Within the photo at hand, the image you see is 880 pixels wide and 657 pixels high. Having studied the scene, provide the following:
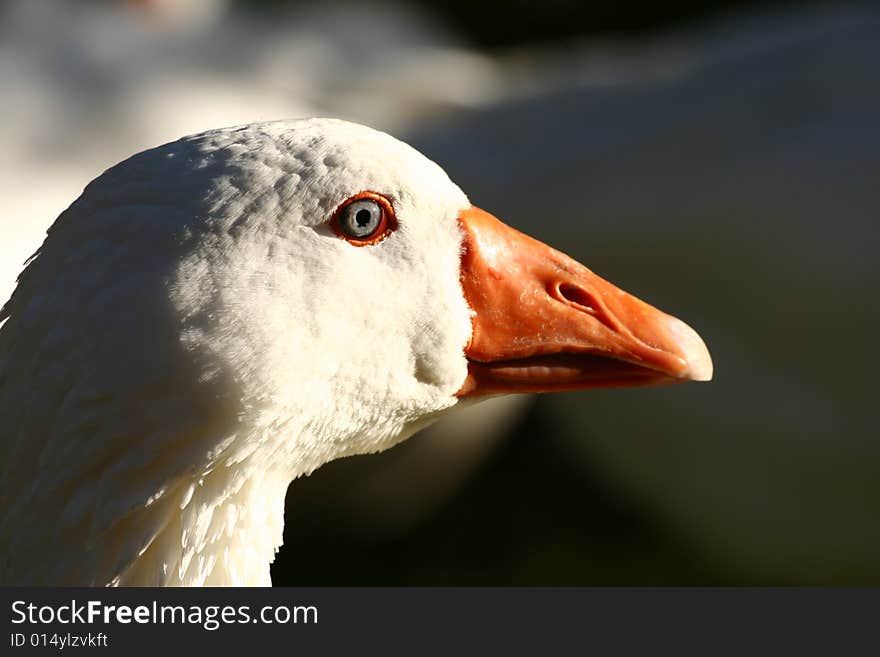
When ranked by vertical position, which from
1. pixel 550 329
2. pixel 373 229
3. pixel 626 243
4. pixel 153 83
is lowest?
pixel 550 329

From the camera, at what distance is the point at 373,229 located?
2.53m

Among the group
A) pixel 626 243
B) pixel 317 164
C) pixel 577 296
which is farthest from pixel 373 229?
pixel 626 243

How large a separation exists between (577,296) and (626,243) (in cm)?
271

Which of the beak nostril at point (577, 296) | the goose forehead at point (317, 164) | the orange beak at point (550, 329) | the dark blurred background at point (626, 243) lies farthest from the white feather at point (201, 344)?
the dark blurred background at point (626, 243)

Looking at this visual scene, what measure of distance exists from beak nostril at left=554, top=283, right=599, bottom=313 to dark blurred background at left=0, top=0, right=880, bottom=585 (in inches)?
98.2

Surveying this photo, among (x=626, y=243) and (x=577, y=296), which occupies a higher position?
(x=626, y=243)

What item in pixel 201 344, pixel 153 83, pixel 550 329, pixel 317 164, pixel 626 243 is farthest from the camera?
pixel 153 83

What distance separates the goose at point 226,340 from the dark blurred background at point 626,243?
250 cm

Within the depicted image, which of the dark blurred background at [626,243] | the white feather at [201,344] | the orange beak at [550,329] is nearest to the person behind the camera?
the white feather at [201,344]

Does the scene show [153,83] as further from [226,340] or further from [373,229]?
[226,340]

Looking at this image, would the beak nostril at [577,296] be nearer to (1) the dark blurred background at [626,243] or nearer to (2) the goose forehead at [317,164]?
(2) the goose forehead at [317,164]

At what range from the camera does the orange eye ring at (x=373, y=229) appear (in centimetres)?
249

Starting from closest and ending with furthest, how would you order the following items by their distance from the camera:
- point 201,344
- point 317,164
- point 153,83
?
point 201,344
point 317,164
point 153,83

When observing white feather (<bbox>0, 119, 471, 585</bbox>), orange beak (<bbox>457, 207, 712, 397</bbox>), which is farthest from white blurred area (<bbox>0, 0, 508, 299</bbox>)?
orange beak (<bbox>457, 207, 712, 397</bbox>)
